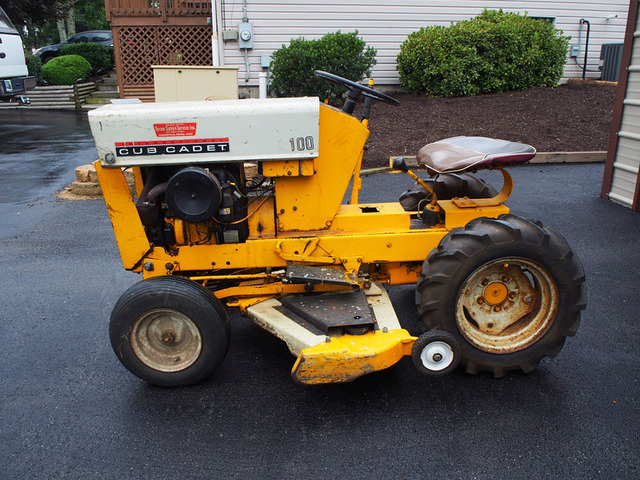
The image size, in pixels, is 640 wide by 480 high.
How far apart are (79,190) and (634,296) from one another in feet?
22.9

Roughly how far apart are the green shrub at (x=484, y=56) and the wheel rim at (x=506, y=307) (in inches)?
380

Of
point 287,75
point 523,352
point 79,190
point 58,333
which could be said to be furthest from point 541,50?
point 58,333

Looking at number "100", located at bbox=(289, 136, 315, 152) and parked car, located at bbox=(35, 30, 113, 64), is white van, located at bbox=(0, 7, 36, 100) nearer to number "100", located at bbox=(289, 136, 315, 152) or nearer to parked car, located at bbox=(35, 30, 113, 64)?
number "100", located at bbox=(289, 136, 315, 152)

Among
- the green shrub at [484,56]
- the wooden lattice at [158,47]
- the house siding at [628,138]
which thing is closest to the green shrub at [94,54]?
the wooden lattice at [158,47]

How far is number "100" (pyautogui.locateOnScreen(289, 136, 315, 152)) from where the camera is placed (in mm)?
3297

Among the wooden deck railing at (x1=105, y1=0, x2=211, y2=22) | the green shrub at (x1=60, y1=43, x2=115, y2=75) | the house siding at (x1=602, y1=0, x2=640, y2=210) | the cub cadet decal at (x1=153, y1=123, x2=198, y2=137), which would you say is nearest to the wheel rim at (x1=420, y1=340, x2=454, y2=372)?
the cub cadet decal at (x1=153, y1=123, x2=198, y2=137)

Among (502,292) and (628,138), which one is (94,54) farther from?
(502,292)

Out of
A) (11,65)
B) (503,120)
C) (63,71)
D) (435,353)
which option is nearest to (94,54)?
(63,71)

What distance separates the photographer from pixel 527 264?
3.32 meters

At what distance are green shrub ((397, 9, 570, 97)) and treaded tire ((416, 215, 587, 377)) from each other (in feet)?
31.8

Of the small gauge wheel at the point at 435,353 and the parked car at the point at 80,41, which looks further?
the parked car at the point at 80,41

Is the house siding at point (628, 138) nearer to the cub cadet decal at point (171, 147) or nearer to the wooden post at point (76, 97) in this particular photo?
the cub cadet decal at point (171, 147)

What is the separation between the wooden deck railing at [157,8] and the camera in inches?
594

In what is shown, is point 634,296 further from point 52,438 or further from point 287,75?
point 287,75
